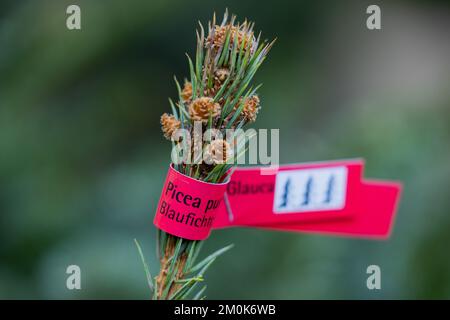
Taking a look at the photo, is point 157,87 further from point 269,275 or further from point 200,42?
point 200,42

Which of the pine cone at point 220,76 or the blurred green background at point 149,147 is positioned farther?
the blurred green background at point 149,147

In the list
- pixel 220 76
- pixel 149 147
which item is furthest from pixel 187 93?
pixel 149 147

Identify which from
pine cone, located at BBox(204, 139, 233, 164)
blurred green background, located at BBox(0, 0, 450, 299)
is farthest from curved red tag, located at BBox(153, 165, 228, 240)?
blurred green background, located at BBox(0, 0, 450, 299)

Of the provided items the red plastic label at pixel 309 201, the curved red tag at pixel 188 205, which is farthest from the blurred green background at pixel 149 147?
the curved red tag at pixel 188 205

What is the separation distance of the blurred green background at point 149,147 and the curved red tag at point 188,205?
0.77 m

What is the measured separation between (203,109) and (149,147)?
0.98 m

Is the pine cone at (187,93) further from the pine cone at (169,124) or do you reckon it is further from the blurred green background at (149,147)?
the blurred green background at (149,147)

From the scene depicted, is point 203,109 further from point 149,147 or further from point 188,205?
point 149,147

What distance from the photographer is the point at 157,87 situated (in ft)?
4.54

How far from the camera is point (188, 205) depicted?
410 millimetres

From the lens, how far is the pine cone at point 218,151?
1.28ft

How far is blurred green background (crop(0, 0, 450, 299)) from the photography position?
3.88 feet
